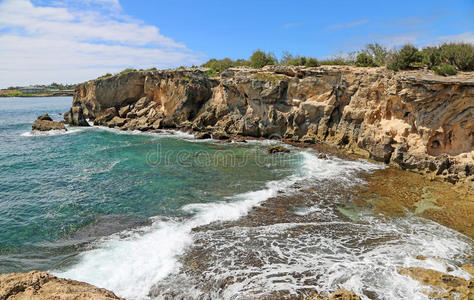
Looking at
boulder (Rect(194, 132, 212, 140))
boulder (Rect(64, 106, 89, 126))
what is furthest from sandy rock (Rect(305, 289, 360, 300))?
boulder (Rect(64, 106, 89, 126))

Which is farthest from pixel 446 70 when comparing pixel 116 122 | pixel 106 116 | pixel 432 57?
pixel 106 116

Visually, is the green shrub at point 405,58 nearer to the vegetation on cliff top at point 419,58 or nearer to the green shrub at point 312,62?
the vegetation on cliff top at point 419,58

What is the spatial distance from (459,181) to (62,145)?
3413 cm

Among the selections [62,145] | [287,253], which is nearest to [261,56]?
[62,145]

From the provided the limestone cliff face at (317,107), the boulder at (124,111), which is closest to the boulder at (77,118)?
the limestone cliff face at (317,107)

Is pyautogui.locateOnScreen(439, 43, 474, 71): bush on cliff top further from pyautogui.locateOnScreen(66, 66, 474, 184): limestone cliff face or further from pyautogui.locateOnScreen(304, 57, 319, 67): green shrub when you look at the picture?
pyautogui.locateOnScreen(304, 57, 319, 67): green shrub

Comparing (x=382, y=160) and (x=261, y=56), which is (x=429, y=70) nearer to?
(x=382, y=160)

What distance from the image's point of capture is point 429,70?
64.0 ft

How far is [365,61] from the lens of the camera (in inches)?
1013

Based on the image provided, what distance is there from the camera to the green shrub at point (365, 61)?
2530 centimetres

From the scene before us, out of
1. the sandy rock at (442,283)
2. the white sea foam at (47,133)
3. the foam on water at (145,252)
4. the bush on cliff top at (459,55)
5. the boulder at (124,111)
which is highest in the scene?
the bush on cliff top at (459,55)

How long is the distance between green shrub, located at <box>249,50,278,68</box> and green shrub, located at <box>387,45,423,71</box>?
17.2 metres

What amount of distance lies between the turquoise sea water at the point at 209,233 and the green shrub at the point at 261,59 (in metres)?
18.6

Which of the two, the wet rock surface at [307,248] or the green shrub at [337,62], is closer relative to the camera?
the wet rock surface at [307,248]
